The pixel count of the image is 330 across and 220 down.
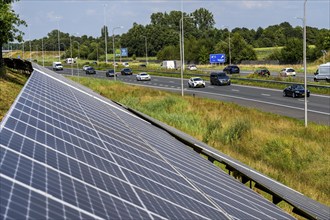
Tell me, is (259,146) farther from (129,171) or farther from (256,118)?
(129,171)

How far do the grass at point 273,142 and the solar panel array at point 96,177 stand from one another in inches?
334

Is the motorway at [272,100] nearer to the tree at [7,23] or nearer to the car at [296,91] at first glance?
the car at [296,91]

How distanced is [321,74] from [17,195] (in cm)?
6594

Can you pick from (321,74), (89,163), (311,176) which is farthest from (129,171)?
(321,74)

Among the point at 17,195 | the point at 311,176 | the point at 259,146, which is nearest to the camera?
the point at 17,195

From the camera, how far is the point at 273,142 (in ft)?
85.6

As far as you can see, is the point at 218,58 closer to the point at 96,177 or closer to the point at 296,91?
the point at 296,91

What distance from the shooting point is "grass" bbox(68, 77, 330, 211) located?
66.1 ft

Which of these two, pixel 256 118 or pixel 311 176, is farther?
pixel 256 118

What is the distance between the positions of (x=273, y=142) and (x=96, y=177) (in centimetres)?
2091

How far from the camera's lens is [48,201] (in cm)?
477

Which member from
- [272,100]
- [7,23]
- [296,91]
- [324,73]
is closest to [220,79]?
[324,73]

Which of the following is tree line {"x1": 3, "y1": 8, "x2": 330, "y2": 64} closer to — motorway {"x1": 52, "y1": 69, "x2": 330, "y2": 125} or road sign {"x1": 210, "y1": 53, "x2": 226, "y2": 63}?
road sign {"x1": 210, "y1": 53, "x2": 226, "y2": 63}

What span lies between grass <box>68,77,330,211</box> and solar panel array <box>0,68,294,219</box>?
27.9ft
